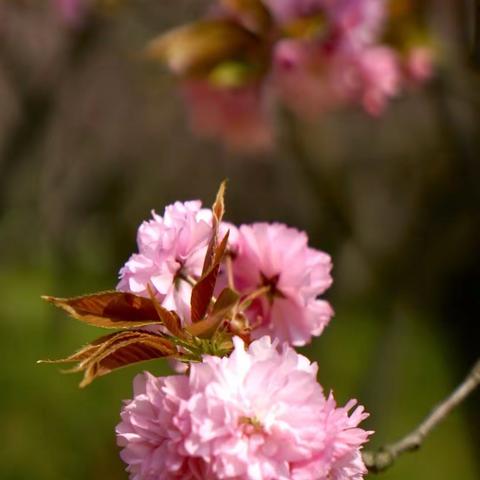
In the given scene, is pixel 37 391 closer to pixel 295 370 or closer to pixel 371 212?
pixel 371 212

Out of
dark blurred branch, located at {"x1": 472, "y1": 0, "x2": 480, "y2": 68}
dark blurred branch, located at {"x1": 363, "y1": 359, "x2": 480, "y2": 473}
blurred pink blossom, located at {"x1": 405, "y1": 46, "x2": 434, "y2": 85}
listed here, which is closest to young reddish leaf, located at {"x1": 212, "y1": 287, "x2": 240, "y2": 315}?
dark blurred branch, located at {"x1": 363, "y1": 359, "x2": 480, "y2": 473}

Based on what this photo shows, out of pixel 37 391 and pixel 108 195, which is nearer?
pixel 108 195

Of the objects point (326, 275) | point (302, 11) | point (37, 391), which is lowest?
point (37, 391)

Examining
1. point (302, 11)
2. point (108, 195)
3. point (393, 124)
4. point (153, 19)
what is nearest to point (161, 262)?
point (302, 11)

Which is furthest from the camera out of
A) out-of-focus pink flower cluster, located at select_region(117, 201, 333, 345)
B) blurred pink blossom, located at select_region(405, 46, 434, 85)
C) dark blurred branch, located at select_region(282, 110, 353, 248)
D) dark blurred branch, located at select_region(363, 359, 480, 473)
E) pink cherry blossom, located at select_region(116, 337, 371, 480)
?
dark blurred branch, located at select_region(282, 110, 353, 248)

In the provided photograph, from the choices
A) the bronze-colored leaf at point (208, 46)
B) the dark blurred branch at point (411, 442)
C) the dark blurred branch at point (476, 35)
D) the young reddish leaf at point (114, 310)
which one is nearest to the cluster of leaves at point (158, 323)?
the young reddish leaf at point (114, 310)

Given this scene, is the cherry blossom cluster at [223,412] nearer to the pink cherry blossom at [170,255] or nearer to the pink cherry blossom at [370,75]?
the pink cherry blossom at [170,255]

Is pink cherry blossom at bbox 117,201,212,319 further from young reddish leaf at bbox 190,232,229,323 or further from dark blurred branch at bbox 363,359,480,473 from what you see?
dark blurred branch at bbox 363,359,480,473

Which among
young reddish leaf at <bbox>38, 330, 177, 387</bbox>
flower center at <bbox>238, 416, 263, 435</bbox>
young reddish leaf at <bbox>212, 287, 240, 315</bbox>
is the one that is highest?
young reddish leaf at <bbox>212, 287, 240, 315</bbox>
